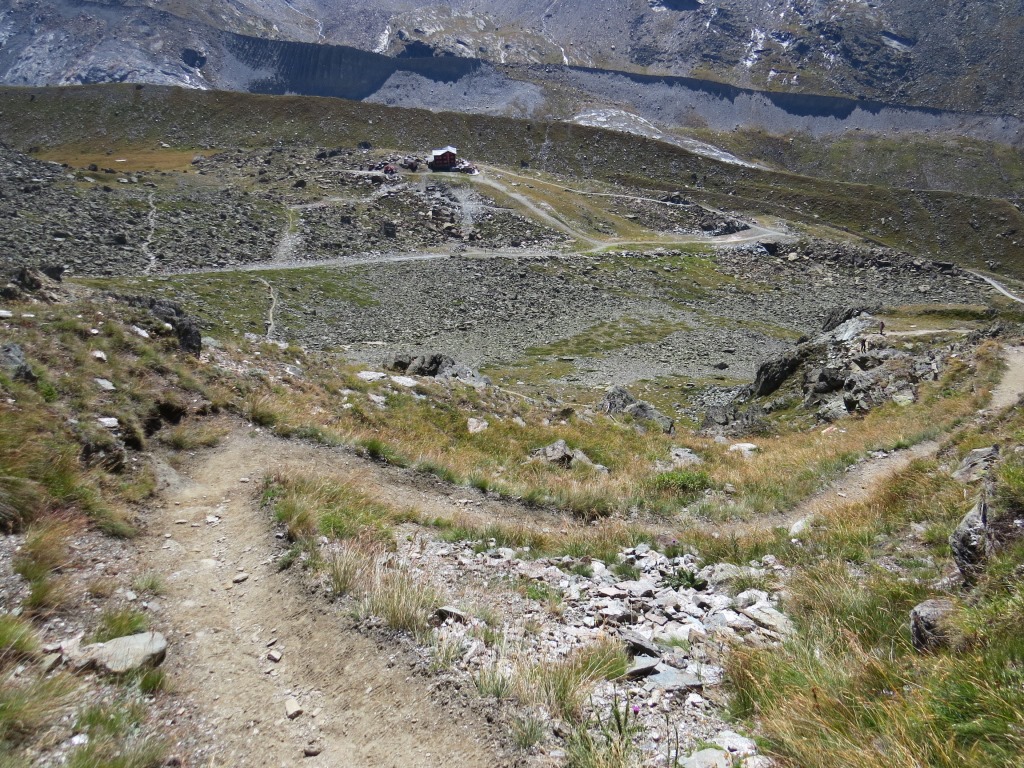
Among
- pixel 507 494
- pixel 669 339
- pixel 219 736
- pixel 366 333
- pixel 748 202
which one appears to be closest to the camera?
pixel 219 736

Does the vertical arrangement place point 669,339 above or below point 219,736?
below

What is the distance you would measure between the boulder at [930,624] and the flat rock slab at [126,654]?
263 inches

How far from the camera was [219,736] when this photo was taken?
4.26m

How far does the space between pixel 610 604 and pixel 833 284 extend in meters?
74.5

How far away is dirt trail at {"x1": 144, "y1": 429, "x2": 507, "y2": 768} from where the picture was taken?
4184 mm

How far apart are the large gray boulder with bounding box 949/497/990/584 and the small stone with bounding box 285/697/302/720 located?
634 cm

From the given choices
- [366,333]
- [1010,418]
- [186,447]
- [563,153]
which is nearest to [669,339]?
[366,333]

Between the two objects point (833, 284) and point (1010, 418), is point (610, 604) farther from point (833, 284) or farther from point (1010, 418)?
point (833, 284)

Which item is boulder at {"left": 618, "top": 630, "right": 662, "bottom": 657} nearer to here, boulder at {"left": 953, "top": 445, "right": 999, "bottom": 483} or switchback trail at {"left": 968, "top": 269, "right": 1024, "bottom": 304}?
boulder at {"left": 953, "top": 445, "right": 999, "bottom": 483}

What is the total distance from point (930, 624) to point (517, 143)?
128 metres

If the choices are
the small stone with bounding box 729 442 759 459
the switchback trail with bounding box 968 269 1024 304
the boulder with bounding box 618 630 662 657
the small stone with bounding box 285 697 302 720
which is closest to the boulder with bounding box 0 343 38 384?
the small stone with bounding box 285 697 302 720

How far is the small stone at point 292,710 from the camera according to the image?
4477 mm

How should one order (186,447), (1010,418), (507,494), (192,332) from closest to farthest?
1. (186,447)
2. (507,494)
3. (1010,418)
4. (192,332)

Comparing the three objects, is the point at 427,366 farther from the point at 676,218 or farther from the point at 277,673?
the point at 676,218
